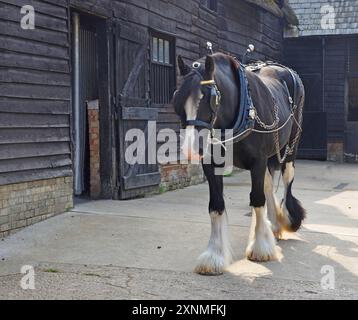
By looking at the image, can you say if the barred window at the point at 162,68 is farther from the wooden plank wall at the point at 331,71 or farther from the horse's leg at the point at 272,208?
the wooden plank wall at the point at 331,71

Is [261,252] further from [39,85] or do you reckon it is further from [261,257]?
[39,85]

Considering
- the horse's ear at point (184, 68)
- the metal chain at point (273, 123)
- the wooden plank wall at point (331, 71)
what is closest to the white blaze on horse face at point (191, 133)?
the horse's ear at point (184, 68)

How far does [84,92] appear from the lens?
27.4ft

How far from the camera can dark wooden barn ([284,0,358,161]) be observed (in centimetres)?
1680

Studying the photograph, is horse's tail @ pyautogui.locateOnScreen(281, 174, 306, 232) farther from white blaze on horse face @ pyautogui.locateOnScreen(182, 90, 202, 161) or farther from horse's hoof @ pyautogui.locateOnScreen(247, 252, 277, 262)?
white blaze on horse face @ pyautogui.locateOnScreen(182, 90, 202, 161)

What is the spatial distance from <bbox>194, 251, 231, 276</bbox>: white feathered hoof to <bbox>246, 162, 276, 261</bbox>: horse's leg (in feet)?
1.62

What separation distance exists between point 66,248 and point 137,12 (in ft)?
15.6

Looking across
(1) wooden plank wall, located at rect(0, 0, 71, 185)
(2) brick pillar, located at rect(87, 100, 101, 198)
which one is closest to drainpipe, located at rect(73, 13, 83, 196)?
(2) brick pillar, located at rect(87, 100, 101, 198)

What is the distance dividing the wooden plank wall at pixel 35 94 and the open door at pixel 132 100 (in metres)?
1.20

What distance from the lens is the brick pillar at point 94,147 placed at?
811 centimetres

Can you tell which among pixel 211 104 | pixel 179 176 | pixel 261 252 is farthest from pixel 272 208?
pixel 179 176

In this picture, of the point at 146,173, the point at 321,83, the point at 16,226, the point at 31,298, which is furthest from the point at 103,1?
the point at 321,83

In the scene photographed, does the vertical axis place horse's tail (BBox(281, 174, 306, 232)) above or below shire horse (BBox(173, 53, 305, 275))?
below
